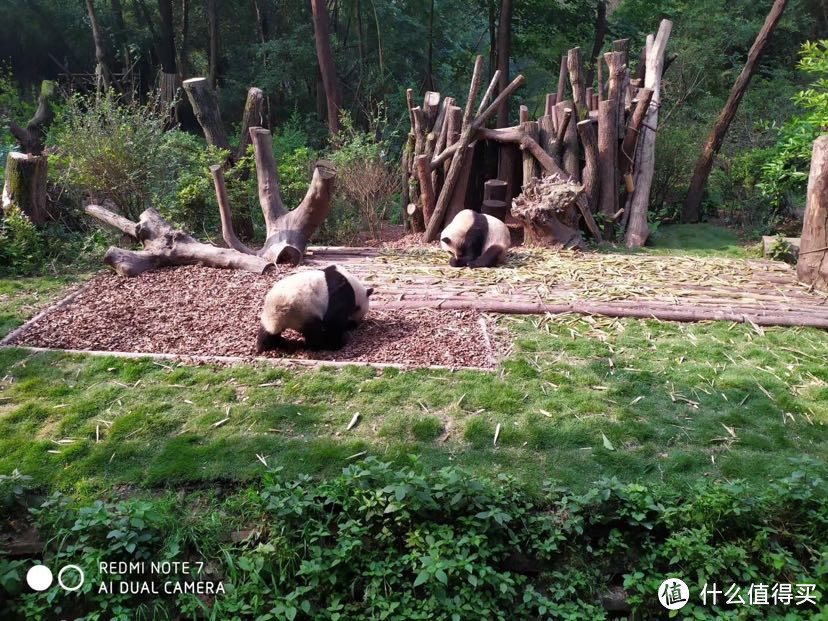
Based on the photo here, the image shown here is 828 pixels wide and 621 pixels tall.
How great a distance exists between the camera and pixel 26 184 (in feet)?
23.1

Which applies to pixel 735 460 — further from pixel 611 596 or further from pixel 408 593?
pixel 408 593

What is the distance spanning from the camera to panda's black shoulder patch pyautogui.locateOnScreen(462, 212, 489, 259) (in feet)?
22.9

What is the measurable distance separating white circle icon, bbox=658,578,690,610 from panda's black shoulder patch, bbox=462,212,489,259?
14.8 ft

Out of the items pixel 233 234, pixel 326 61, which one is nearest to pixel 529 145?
pixel 233 234

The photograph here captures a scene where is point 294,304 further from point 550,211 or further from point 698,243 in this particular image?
point 698,243

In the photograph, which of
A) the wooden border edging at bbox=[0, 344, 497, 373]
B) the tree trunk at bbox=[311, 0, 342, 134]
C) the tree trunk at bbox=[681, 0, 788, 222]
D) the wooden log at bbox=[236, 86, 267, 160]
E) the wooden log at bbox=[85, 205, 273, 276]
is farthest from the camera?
the tree trunk at bbox=[311, 0, 342, 134]

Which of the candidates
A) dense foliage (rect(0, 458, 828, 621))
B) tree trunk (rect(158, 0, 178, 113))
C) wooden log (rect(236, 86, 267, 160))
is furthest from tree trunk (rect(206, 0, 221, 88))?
dense foliage (rect(0, 458, 828, 621))

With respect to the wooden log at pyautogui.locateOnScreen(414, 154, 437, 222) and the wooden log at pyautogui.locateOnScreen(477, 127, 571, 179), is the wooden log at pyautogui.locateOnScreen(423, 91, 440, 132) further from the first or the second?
the wooden log at pyautogui.locateOnScreen(477, 127, 571, 179)

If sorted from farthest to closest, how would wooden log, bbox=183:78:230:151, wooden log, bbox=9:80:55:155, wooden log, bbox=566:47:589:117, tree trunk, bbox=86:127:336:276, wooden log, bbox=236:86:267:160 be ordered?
wooden log, bbox=9:80:55:155
wooden log, bbox=566:47:589:117
wooden log, bbox=236:86:267:160
wooden log, bbox=183:78:230:151
tree trunk, bbox=86:127:336:276

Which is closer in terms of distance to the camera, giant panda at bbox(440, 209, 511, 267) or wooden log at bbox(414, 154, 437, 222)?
giant panda at bbox(440, 209, 511, 267)

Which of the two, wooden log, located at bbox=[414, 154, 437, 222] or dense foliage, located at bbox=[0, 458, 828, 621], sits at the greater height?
wooden log, located at bbox=[414, 154, 437, 222]

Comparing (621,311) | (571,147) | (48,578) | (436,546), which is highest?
(571,147)

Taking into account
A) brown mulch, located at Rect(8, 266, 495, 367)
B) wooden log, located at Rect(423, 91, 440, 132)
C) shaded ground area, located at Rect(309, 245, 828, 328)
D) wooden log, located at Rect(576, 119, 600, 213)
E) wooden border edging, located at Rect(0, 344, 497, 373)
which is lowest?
wooden border edging, located at Rect(0, 344, 497, 373)

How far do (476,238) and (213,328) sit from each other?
3.07 m
